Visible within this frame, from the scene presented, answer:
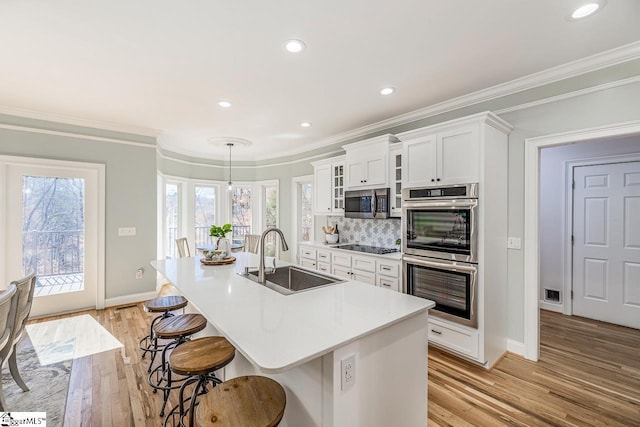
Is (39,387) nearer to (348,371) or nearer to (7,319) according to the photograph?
(7,319)

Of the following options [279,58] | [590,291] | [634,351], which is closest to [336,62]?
[279,58]

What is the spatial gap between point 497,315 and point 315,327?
2.29 meters

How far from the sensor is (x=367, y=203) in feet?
12.5

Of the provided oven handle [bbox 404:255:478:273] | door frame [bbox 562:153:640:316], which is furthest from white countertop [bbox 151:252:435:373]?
door frame [bbox 562:153:640:316]

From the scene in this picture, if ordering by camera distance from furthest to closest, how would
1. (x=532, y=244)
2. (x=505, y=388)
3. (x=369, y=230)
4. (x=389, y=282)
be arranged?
(x=369, y=230)
(x=389, y=282)
(x=532, y=244)
(x=505, y=388)

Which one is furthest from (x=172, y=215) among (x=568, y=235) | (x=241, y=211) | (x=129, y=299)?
(x=568, y=235)

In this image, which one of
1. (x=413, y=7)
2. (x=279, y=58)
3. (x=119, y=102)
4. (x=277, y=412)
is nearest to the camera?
(x=277, y=412)

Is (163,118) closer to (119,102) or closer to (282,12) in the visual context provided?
(119,102)

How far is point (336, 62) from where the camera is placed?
243 cm

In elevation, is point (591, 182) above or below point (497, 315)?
above

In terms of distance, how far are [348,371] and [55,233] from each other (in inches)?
178

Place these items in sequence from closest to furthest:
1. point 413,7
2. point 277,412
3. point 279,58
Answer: point 277,412, point 413,7, point 279,58

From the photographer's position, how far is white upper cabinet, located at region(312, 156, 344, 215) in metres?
4.39

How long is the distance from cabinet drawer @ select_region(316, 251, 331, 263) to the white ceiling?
1.97 metres
